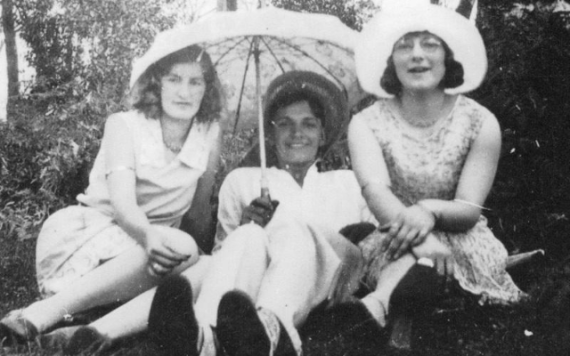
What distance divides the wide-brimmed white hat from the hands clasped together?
2.44 feet

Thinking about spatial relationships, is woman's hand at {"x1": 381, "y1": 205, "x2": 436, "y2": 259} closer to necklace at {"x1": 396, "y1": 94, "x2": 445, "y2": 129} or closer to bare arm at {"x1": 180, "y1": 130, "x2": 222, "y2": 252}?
necklace at {"x1": 396, "y1": 94, "x2": 445, "y2": 129}

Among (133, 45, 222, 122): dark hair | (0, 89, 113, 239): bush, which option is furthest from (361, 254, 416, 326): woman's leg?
(0, 89, 113, 239): bush

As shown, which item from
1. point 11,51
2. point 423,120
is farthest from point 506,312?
point 11,51

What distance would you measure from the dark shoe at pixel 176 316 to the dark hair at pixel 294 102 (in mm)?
1357

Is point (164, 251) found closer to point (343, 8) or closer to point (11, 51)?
point (343, 8)

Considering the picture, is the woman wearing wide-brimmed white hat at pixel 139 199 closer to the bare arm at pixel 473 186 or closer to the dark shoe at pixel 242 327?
the dark shoe at pixel 242 327

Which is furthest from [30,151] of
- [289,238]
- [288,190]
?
[289,238]

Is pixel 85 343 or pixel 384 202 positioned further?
pixel 384 202

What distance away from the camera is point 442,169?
9.84ft

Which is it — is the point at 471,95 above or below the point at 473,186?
above

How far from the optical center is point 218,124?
3625mm

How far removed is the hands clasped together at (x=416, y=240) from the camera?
2.62 metres

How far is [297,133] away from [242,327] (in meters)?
1.38

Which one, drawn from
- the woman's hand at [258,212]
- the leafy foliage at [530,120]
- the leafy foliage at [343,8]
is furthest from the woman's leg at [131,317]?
the leafy foliage at [343,8]
